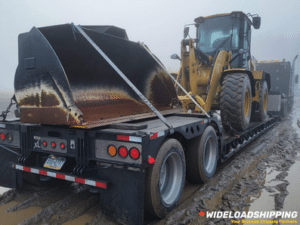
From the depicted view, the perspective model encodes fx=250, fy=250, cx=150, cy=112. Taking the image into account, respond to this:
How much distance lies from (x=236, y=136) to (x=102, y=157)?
364 centimetres

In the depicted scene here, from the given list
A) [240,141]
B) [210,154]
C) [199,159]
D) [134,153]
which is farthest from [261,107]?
[134,153]

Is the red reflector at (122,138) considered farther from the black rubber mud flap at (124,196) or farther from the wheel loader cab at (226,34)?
the wheel loader cab at (226,34)

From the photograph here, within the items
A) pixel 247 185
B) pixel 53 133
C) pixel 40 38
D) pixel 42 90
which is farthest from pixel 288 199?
pixel 40 38

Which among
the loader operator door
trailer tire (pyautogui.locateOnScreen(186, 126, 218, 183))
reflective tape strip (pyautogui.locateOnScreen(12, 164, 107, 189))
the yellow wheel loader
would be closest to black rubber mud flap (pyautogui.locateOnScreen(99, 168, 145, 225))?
reflective tape strip (pyautogui.locateOnScreen(12, 164, 107, 189))

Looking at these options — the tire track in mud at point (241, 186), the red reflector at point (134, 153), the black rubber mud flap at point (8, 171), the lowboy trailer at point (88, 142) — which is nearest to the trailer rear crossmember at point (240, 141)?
the tire track in mud at point (241, 186)

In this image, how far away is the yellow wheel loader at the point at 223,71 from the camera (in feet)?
19.1

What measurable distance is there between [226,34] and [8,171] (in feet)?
20.7

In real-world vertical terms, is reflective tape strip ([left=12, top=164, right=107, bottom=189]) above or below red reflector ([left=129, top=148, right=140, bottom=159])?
below

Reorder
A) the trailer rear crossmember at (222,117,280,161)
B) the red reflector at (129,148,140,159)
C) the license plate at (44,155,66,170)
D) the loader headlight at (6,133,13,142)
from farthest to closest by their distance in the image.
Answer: the trailer rear crossmember at (222,117,280,161) < the loader headlight at (6,133,13,142) < the license plate at (44,155,66,170) < the red reflector at (129,148,140,159)

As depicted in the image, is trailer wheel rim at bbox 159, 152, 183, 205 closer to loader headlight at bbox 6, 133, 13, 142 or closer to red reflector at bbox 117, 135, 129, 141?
red reflector at bbox 117, 135, 129, 141

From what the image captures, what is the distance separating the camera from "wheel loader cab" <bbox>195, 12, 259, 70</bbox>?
23.1 ft

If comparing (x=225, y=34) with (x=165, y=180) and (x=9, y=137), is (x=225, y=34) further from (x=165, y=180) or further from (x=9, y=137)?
(x=9, y=137)

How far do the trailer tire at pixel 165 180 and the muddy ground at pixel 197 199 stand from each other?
0.54ft

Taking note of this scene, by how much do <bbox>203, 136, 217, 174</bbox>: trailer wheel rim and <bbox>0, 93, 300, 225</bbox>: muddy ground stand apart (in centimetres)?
24
